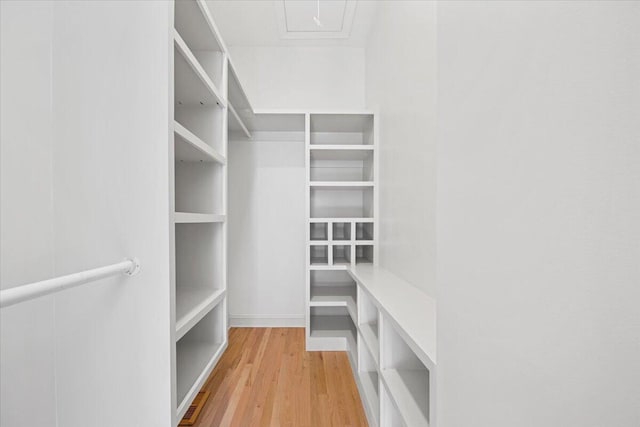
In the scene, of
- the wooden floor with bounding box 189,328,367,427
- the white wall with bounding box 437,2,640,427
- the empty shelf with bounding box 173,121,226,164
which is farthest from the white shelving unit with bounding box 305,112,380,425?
the white wall with bounding box 437,2,640,427

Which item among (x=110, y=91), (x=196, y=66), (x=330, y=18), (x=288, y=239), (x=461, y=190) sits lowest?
(x=288, y=239)

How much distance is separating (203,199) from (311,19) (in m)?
2.05

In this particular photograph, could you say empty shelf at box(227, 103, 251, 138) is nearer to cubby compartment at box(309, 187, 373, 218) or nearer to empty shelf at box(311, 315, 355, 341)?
cubby compartment at box(309, 187, 373, 218)

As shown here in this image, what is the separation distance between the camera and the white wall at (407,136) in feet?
5.65

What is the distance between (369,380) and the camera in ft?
7.08

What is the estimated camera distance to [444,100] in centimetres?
72

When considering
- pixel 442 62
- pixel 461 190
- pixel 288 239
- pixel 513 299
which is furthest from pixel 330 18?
pixel 513 299

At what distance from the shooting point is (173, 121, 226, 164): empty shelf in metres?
1.26

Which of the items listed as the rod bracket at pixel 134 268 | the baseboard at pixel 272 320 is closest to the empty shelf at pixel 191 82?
the rod bracket at pixel 134 268

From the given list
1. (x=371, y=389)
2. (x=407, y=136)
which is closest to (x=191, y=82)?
(x=407, y=136)

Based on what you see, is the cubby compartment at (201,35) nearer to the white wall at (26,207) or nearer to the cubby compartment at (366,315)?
the white wall at (26,207)

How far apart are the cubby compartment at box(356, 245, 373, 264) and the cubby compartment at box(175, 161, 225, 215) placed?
1.59 metres

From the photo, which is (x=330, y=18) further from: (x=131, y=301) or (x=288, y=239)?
(x=131, y=301)

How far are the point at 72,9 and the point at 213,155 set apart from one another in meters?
0.74
